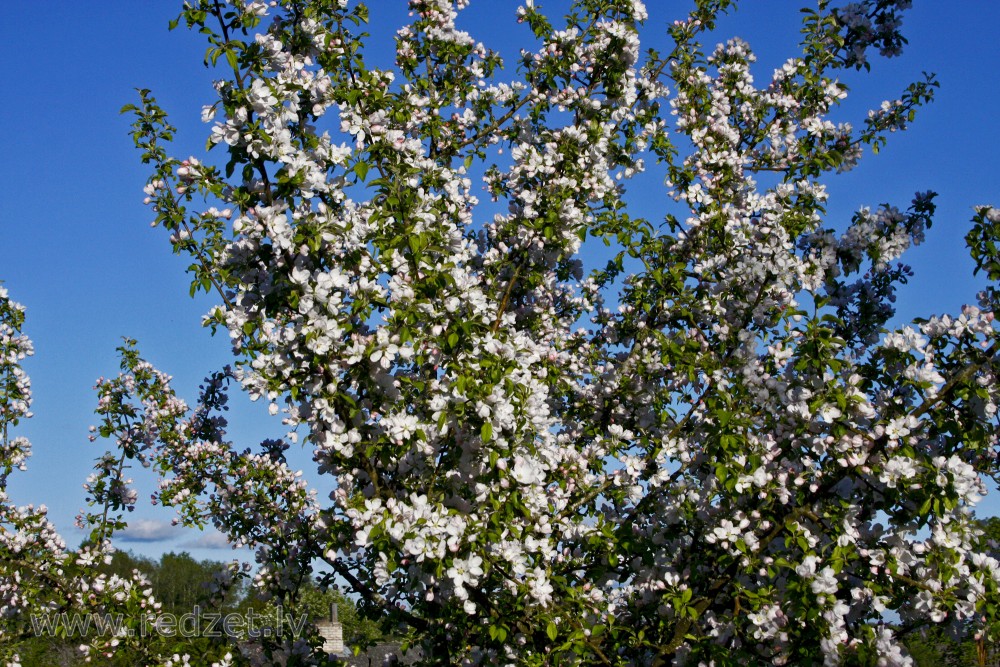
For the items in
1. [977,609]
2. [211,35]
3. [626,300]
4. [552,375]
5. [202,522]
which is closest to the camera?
[977,609]

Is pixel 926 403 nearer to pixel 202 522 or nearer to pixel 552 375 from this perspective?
pixel 552 375

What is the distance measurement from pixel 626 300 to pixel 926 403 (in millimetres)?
3625

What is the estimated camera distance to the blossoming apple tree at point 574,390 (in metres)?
5.61

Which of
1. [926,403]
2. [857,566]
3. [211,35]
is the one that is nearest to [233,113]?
[211,35]

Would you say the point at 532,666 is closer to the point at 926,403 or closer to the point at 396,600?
the point at 396,600

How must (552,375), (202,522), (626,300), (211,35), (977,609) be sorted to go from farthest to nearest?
1. (202,522)
2. (626,300)
3. (552,375)
4. (211,35)
5. (977,609)

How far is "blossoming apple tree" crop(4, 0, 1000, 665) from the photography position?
18.4 ft

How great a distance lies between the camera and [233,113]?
231 inches

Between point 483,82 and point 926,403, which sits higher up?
point 483,82

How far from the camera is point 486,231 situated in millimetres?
9320

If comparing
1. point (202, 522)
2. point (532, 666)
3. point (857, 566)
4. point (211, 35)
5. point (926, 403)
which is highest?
point (211, 35)

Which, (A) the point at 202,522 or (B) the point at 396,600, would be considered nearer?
(B) the point at 396,600

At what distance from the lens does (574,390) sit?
Result: 8664 mm

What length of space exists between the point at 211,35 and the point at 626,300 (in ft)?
15.6
